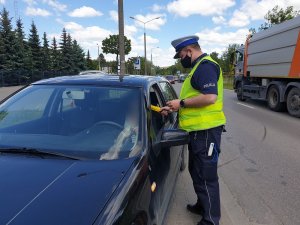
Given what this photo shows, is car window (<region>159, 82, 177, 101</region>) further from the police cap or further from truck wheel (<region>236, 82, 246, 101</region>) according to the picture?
truck wheel (<region>236, 82, 246, 101</region>)

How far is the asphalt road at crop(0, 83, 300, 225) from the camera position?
410cm

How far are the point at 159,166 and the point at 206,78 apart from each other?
0.98 m

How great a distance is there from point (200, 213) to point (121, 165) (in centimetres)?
197

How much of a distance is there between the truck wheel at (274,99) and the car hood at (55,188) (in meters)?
12.4

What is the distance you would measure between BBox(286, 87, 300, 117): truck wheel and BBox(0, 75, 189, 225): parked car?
373 inches

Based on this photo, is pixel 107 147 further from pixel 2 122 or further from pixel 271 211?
pixel 271 211

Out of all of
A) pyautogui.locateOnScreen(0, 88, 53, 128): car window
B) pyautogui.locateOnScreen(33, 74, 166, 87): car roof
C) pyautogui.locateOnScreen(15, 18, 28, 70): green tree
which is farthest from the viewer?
pyautogui.locateOnScreen(15, 18, 28, 70): green tree

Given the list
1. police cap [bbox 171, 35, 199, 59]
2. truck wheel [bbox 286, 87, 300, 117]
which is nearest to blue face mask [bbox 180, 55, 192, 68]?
police cap [bbox 171, 35, 199, 59]

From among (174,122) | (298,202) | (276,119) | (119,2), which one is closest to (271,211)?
(298,202)

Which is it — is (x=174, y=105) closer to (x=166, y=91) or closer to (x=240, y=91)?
(x=166, y=91)

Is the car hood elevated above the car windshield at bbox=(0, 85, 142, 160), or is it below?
below

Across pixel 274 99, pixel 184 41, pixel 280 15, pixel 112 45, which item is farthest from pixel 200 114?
pixel 112 45

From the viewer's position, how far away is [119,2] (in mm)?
15656

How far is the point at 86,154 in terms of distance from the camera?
8.74 ft
